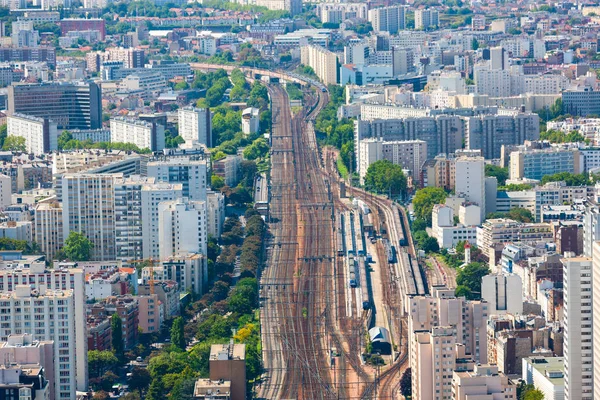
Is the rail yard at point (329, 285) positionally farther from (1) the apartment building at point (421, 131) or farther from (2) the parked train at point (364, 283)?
(1) the apartment building at point (421, 131)

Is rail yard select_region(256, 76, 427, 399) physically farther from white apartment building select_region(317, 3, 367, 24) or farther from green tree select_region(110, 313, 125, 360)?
white apartment building select_region(317, 3, 367, 24)

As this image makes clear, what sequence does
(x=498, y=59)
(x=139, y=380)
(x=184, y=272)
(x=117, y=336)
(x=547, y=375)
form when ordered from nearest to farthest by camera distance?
1. (x=547, y=375)
2. (x=139, y=380)
3. (x=117, y=336)
4. (x=184, y=272)
5. (x=498, y=59)

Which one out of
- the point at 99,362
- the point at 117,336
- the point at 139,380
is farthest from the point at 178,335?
the point at 139,380

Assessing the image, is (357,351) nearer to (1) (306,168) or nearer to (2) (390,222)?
(2) (390,222)

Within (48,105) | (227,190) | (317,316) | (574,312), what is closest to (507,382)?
(574,312)

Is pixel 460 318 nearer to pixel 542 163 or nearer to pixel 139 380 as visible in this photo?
pixel 139 380

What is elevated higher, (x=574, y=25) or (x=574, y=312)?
(x=574, y=25)
